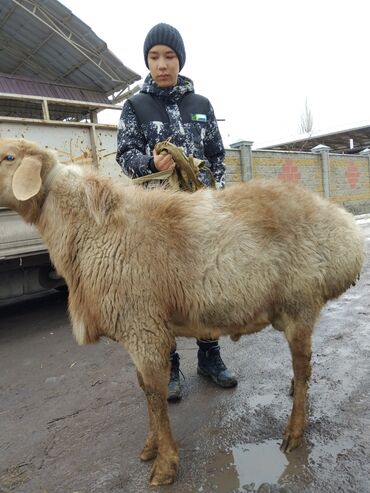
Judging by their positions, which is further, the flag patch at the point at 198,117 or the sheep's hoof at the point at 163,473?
the flag patch at the point at 198,117

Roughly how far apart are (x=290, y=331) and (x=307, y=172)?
1396 centimetres

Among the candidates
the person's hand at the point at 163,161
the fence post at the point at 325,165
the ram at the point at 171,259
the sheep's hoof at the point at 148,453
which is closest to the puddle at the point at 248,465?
the ram at the point at 171,259

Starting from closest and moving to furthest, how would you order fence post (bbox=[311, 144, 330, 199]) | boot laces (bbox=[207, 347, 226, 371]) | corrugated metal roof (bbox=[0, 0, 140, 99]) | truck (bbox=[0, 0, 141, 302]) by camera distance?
boot laces (bbox=[207, 347, 226, 371])
truck (bbox=[0, 0, 141, 302])
corrugated metal roof (bbox=[0, 0, 140, 99])
fence post (bbox=[311, 144, 330, 199])

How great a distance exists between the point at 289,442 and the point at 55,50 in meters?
12.5

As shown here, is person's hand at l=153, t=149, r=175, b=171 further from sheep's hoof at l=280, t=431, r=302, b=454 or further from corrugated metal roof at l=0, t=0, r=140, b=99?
corrugated metal roof at l=0, t=0, r=140, b=99

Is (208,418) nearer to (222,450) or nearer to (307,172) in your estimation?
(222,450)

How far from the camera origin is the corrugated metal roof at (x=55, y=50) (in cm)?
1015

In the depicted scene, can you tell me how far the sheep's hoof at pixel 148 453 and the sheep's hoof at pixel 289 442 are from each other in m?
0.77

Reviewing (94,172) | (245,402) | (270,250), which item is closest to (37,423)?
(245,402)

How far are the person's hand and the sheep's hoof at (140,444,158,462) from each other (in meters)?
1.75

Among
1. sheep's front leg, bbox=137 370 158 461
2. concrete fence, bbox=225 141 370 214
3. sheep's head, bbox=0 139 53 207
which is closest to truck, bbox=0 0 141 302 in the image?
sheep's head, bbox=0 139 53 207

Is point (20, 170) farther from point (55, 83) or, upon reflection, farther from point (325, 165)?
point (325, 165)

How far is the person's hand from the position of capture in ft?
7.82

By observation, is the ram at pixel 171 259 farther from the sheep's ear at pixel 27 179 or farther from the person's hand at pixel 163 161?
the person's hand at pixel 163 161
